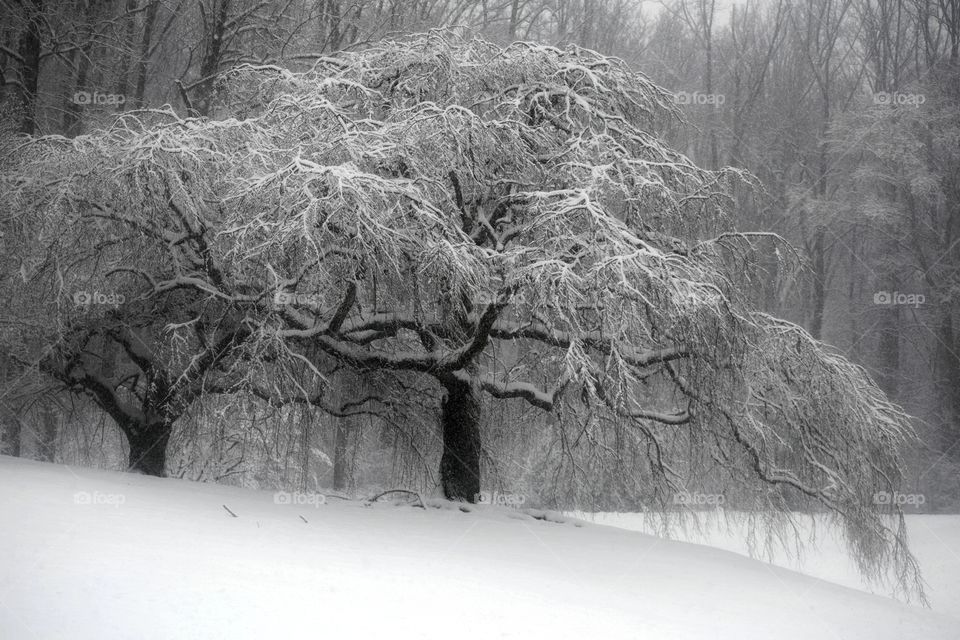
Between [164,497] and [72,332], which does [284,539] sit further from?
[72,332]

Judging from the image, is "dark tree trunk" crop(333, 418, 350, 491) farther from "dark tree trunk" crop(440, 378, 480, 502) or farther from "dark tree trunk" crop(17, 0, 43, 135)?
"dark tree trunk" crop(17, 0, 43, 135)

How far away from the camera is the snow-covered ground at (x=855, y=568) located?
12180 millimetres

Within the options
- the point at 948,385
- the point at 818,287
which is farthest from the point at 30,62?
the point at 948,385

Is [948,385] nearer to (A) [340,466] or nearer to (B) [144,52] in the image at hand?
(A) [340,466]

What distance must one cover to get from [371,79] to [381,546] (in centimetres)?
478

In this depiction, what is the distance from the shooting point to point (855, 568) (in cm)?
1175

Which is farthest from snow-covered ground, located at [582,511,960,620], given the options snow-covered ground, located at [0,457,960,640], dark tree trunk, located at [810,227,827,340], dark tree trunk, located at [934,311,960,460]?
dark tree trunk, located at [810,227,827,340]

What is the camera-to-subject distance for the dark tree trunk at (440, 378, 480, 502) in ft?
27.5

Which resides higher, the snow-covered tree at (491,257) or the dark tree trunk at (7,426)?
the snow-covered tree at (491,257)

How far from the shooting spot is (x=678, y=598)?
6.27 m

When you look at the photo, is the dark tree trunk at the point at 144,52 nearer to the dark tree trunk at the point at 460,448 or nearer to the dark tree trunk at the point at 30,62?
the dark tree trunk at the point at 30,62

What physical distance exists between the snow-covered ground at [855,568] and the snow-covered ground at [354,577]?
4.34m

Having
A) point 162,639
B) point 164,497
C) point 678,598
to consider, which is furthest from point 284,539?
point 678,598

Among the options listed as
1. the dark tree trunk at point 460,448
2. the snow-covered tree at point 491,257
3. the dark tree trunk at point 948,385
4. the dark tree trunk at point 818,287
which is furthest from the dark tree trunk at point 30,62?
the dark tree trunk at point 948,385
